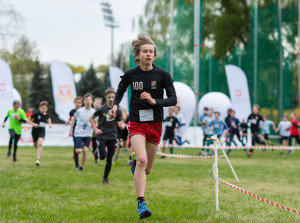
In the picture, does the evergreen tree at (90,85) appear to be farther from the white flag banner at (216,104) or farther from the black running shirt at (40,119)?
the black running shirt at (40,119)

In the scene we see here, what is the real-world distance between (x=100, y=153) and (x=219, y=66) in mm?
25197

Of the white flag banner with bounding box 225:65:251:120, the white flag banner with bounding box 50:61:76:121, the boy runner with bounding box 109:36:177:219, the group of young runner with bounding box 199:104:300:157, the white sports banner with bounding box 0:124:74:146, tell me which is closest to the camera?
the boy runner with bounding box 109:36:177:219

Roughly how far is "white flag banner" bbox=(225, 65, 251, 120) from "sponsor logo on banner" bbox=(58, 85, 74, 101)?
9.53m

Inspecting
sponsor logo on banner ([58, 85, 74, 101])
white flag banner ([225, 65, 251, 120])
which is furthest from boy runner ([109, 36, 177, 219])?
sponsor logo on banner ([58, 85, 74, 101])

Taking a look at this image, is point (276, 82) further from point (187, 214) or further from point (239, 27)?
point (187, 214)

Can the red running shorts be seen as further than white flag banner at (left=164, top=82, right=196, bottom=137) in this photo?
No

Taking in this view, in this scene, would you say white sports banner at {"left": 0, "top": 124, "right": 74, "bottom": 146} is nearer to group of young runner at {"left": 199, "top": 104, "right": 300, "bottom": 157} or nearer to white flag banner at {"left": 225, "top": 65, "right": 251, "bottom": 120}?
group of young runner at {"left": 199, "top": 104, "right": 300, "bottom": 157}

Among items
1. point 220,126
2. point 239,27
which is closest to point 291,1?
point 239,27

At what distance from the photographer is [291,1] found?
33.4 meters

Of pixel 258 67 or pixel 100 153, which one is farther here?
pixel 258 67

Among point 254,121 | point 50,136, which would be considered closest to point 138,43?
point 254,121

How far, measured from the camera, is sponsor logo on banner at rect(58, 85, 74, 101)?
2353 cm

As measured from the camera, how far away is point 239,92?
74.5 ft

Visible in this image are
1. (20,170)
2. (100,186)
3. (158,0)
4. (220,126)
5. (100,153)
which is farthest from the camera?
(158,0)
